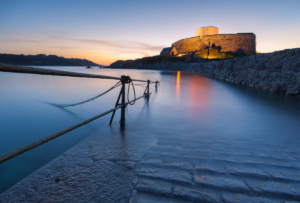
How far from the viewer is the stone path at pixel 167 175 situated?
53.8 inches

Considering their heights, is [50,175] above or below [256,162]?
below

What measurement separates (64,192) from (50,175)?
45cm

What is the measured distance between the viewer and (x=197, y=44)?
75.2 metres

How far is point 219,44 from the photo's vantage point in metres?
70.1

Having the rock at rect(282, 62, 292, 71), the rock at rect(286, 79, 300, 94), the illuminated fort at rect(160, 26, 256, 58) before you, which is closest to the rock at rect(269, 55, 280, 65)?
the rock at rect(282, 62, 292, 71)

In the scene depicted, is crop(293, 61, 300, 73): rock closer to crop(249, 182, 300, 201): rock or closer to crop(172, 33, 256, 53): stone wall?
crop(249, 182, 300, 201): rock

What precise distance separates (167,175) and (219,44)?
8130cm

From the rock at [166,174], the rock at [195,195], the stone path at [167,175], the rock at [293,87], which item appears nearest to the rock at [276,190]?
the stone path at [167,175]

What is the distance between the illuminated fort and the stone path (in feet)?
222

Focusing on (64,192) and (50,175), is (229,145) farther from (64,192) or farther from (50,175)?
(50,175)

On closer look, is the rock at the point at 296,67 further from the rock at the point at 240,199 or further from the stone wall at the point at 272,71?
the rock at the point at 240,199

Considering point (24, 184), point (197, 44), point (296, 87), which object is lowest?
point (24, 184)

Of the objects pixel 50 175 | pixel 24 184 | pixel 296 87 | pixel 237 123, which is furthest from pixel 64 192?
pixel 296 87

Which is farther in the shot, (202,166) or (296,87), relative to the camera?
(296,87)
